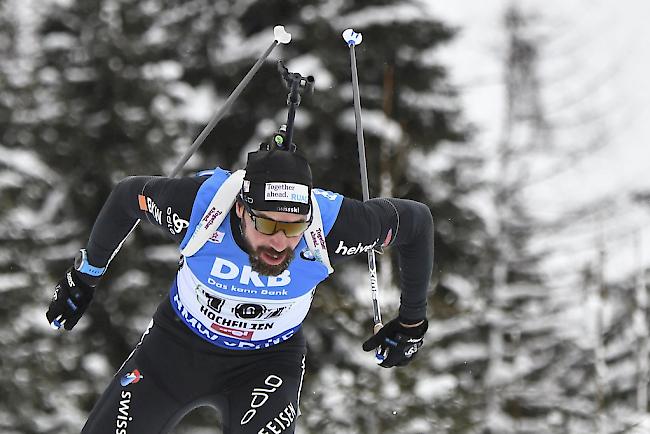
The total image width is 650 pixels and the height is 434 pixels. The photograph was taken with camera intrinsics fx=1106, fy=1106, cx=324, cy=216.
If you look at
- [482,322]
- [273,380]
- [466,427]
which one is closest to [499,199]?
[482,322]

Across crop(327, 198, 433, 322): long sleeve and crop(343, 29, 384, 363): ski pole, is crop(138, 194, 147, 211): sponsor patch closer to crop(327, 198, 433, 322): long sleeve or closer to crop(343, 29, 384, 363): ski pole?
crop(327, 198, 433, 322): long sleeve

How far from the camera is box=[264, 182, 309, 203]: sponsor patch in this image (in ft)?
15.1

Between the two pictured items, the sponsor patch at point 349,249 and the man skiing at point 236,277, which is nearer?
the man skiing at point 236,277

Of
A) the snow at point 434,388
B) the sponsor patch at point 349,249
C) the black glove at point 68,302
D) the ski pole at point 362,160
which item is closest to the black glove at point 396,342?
the ski pole at point 362,160

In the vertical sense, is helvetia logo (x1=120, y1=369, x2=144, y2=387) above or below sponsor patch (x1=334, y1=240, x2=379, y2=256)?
below

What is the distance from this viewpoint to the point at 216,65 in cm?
1761

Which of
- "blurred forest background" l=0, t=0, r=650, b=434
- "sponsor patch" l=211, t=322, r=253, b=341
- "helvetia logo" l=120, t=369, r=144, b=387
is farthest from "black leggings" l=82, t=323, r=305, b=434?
"blurred forest background" l=0, t=0, r=650, b=434

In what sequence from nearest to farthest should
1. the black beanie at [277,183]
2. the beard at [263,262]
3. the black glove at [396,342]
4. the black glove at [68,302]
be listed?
the black beanie at [277,183]
the beard at [263,262]
the black glove at [68,302]
the black glove at [396,342]

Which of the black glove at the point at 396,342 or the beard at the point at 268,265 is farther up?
the beard at the point at 268,265

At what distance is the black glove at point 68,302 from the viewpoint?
532cm

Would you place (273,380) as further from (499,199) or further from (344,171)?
(499,199)

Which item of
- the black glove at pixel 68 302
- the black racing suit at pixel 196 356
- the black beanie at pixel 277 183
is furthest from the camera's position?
the black glove at pixel 68 302

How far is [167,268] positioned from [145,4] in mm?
4874

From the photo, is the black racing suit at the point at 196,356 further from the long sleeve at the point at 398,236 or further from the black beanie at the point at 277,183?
the black beanie at the point at 277,183
